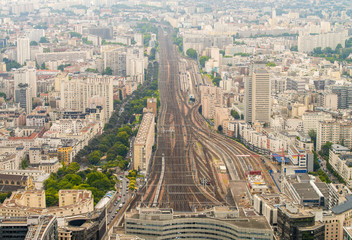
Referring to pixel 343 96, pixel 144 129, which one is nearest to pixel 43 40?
pixel 343 96

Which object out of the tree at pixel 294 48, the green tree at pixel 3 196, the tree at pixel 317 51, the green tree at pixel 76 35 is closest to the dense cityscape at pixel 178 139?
the green tree at pixel 3 196

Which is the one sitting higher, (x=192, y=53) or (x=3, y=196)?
(x=192, y=53)

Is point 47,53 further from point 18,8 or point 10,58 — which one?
point 18,8

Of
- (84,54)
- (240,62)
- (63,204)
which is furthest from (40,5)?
(63,204)

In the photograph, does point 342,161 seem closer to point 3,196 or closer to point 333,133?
point 333,133

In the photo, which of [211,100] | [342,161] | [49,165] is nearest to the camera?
[342,161]

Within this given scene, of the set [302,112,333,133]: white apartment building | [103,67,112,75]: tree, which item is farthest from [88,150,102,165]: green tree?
[103,67,112,75]: tree

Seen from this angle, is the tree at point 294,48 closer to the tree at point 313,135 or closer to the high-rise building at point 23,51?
the high-rise building at point 23,51
